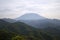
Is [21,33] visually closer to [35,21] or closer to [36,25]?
[36,25]

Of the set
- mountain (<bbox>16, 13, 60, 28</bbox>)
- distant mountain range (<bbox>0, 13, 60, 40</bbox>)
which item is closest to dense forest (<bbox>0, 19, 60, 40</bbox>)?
distant mountain range (<bbox>0, 13, 60, 40</bbox>)

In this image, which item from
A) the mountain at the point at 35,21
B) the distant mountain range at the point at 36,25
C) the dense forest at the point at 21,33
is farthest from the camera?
the distant mountain range at the point at 36,25

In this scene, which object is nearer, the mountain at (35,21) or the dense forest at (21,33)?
the dense forest at (21,33)

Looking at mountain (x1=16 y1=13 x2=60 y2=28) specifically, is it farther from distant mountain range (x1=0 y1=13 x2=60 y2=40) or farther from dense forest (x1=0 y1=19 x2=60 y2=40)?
dense forest (x1=0 y1=19 x2=60 y2=40)

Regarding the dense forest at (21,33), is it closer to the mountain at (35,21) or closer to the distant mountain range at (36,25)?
the distant mountain range at (36,25)

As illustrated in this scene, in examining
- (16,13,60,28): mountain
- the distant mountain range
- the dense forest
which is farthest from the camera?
the distant mountain range

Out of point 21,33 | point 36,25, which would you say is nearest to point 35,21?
point 36,25

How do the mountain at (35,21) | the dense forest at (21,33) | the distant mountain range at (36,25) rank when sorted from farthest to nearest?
the distant mountain range at (36,25)
the mountain at (35,21)
the dense forest at (21,33)

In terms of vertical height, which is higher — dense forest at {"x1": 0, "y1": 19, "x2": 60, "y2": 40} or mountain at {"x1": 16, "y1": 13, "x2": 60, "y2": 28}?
mountain at {"x1": 16, "y1": 13, "x2": 60, "y2": 28}

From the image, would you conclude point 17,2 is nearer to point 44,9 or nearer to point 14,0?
point 14,0

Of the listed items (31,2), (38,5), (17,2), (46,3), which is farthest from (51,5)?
(17,2)

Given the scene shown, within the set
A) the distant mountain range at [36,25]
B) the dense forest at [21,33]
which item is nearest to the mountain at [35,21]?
the distant mountain range at [36,25]
